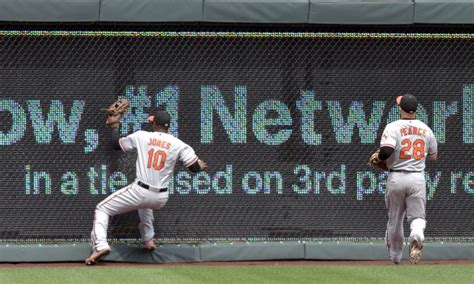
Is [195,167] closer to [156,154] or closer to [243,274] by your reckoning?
[156,154]

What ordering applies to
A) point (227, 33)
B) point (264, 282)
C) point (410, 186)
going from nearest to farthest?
1. point (264, 282)
2. point (410, 186)
3. point (227, 33)

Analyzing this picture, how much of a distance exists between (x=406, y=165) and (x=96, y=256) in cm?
319

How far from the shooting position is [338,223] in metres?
12.9

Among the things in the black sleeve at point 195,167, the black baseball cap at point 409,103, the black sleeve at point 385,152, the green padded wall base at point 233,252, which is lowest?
the green padded wall base at point 233,252

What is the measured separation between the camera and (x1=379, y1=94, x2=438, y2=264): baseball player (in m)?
11.6

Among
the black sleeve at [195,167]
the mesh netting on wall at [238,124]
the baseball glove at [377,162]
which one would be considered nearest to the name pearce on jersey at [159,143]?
the black sleeve at [195,167]

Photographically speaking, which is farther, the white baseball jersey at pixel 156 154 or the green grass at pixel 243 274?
the white baseball jersey at pixel 156 154

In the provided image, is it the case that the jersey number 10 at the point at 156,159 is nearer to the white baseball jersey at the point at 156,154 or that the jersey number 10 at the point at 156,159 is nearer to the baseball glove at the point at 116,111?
the white baseball jersey at the point at 156,154

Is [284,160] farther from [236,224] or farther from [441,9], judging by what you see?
[441,9]

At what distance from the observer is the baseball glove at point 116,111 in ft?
40.4

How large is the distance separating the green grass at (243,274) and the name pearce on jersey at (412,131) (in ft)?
4.29

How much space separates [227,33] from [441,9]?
2.29 meters

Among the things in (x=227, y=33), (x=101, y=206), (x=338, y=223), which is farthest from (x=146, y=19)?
(x=338, y=223)

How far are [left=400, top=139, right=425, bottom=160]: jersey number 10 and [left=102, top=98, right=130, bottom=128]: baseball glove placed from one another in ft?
9.32
